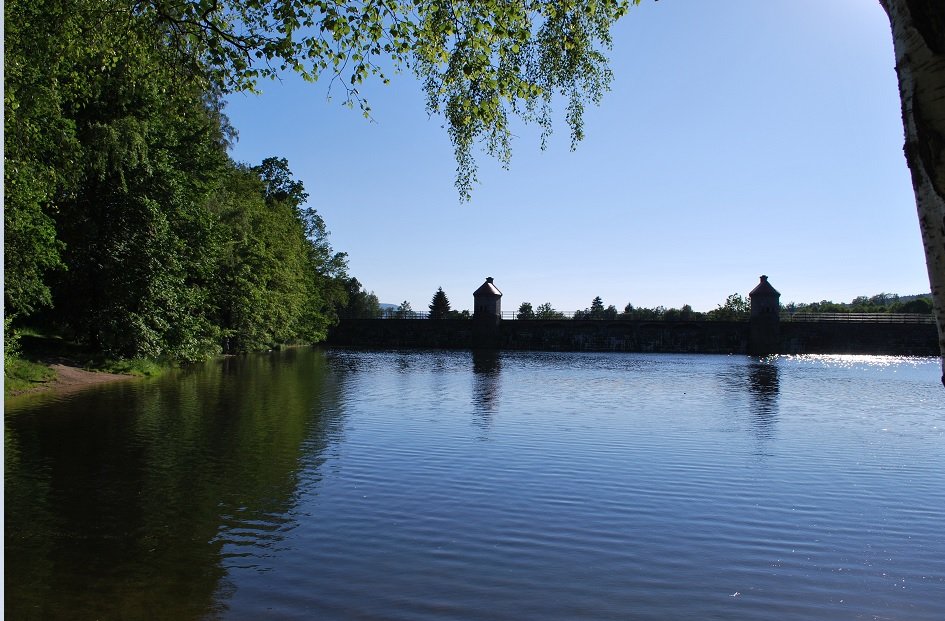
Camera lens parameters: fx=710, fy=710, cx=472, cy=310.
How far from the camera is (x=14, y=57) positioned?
454 inches

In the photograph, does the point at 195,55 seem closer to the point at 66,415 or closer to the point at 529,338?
the point at 66,415

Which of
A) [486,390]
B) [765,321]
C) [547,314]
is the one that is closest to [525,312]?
[547,314]

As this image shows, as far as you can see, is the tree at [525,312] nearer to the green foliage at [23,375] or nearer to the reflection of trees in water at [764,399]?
the reflection of trees in water at [764,399]

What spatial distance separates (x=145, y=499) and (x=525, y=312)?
63564mm

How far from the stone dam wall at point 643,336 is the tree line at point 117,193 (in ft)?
103

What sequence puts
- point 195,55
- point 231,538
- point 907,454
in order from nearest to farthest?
point 231,538 → point 195,55 → point 907,454

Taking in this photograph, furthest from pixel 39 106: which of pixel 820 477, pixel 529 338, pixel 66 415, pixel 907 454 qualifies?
pixel 529 338

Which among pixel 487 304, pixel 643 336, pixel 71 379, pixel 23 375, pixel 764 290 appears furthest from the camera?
pixel 487 304

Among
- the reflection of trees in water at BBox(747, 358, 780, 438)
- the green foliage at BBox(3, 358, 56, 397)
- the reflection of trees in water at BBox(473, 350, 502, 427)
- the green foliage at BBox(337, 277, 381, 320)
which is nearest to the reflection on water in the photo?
the reflection of trees in water at BBox(473, 350, 502, 427)

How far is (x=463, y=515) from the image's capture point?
26.5 feet

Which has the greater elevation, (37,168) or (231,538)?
(37,168)

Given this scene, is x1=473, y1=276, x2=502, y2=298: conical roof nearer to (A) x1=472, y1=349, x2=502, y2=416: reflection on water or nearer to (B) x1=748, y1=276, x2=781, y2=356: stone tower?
(B) x1=748, y1=276, x2=781, y2=356: stone tower

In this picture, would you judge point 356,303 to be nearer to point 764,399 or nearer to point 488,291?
point 488,291

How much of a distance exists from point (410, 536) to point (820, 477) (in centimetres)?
659
